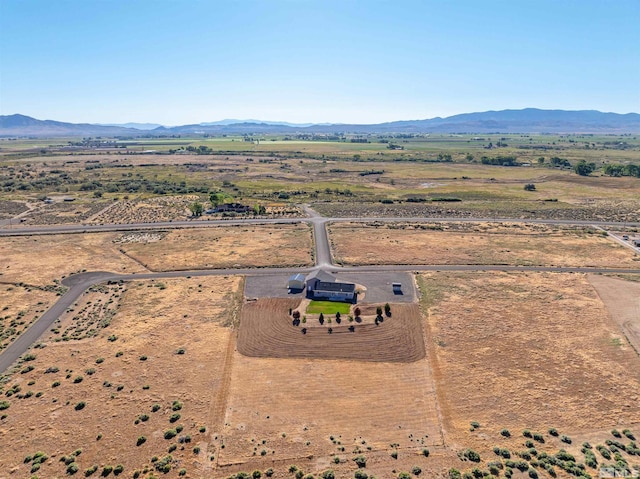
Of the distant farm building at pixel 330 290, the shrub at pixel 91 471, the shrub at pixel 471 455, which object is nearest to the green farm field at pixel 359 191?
the distant farm building at pixel 330 290

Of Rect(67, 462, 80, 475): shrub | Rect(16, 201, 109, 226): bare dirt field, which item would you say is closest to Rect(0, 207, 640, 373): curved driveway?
Rect(16, 201, 109, 226): bare dirt field

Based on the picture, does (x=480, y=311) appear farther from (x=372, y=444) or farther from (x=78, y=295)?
(x=78, y=295)

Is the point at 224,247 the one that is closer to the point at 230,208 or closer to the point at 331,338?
the point at 230,208

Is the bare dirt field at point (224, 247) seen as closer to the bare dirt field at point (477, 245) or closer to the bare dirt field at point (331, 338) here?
the bare dirt field at point (477, 245)

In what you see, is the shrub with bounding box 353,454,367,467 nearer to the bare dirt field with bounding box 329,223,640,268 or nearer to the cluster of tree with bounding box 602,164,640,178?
the bare dirt field with bounding box 329,223,640,268

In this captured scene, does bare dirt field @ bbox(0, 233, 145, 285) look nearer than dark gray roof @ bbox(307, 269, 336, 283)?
No

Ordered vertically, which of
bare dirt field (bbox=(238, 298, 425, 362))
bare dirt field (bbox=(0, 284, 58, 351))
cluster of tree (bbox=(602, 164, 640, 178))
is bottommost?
bare dirt field (bbox=(238, 298, 425, 362))

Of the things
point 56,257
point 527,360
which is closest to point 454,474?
point 527,360
